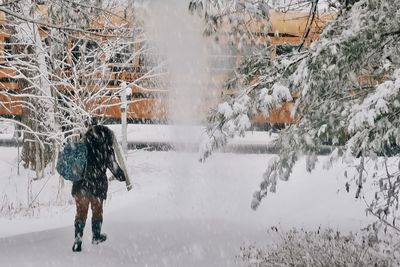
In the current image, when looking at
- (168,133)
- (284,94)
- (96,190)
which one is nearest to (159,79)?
(168,133)

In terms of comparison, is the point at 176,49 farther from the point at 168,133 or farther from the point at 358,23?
the point at 358,23

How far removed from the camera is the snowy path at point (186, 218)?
6.66 m

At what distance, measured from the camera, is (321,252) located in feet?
20.3

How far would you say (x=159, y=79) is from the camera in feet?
42.7

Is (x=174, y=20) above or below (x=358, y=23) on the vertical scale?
above

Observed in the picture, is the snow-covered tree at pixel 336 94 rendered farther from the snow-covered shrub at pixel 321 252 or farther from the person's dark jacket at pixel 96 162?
the person's dark jacket at pixel 96 162

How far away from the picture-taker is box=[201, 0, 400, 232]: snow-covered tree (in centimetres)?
443

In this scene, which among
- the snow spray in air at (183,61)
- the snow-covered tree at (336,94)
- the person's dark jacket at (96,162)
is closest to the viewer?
the snow-covered tree at (336,94)

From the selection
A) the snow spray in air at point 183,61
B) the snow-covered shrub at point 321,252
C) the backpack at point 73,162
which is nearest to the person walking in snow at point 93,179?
the backpack at point 73,162

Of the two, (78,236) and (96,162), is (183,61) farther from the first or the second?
(78,236)

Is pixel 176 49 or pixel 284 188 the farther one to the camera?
pixel 176 49

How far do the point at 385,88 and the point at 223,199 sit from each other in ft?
20.5

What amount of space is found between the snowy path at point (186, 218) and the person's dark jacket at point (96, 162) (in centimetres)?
68

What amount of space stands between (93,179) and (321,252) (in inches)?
99.6
